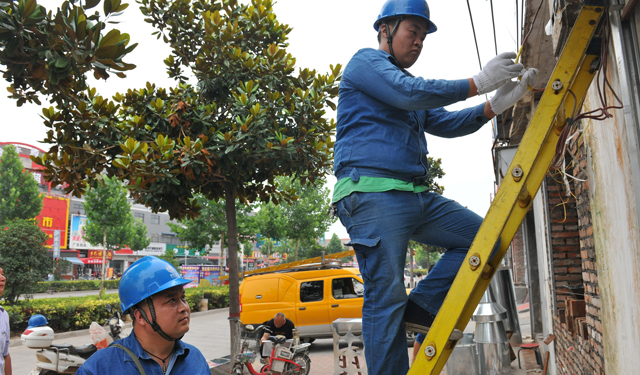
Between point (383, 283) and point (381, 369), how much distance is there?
34cm

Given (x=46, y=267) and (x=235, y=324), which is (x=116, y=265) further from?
(x=235, y=324)

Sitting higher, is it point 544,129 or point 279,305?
point 544,129

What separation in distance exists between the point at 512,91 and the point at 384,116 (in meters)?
0.61

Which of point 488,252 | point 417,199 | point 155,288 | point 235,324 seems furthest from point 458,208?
point 235,324

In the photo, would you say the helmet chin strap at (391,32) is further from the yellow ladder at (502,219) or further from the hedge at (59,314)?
the hedge at (59,314)

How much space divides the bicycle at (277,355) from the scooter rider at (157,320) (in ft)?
22.0

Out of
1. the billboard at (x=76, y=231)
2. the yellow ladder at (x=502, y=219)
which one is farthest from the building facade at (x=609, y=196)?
the billboard at (x=76, y=231)

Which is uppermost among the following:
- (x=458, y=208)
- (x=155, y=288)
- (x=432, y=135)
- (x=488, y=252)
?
(x=432, y=135)

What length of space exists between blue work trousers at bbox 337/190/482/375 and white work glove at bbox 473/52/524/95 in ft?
1.76

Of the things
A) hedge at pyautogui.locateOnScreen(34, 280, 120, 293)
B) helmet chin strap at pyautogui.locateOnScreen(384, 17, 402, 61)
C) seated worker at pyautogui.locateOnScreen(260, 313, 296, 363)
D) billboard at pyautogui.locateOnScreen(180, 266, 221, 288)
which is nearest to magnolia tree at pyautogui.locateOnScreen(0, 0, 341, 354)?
seated worker at pyautogui.locateOnScreen(260, 313, 296, 363)

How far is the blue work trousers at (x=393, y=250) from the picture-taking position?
75.3 inches

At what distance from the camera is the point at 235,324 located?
8398mm

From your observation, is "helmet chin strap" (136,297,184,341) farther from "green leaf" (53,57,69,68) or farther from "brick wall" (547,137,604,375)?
"brick wall" (547,137,604,375)

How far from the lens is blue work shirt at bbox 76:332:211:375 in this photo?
1.92 meters
